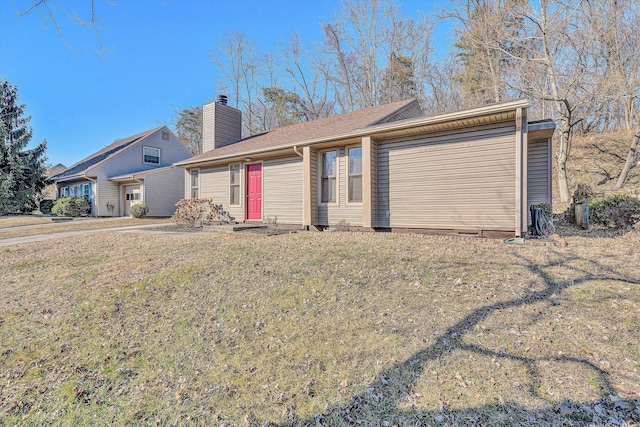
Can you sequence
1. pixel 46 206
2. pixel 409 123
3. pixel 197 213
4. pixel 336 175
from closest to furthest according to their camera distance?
pixel 409 123, pixel 336 175, pixel 197 213, pixel 46 206

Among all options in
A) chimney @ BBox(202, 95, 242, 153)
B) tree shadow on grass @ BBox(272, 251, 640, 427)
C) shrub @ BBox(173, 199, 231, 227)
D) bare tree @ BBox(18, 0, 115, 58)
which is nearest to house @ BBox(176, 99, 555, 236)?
shrub @ BBox(173, 199, 231, 227)

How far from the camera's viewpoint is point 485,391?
7.86 feet

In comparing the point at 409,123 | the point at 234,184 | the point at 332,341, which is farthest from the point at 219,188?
the point at 332,341

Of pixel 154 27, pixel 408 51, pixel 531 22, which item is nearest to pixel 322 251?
pixel 154 27

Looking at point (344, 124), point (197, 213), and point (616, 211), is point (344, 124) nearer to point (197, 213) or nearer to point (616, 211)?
point (197, 213)

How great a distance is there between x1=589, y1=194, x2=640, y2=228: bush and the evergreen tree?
98.7 feet

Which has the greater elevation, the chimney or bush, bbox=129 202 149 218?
the chimney

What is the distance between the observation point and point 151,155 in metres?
22.2

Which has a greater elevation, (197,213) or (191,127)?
(191,127)

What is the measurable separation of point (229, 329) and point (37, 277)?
461cm

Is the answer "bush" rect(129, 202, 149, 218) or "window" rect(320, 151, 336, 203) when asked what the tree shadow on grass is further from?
"bush" rect(129, 202, 149, 218)

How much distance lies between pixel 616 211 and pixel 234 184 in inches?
474

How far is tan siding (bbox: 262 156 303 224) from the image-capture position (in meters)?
10.3

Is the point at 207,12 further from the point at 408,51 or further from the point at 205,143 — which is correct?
the point at 408,51
